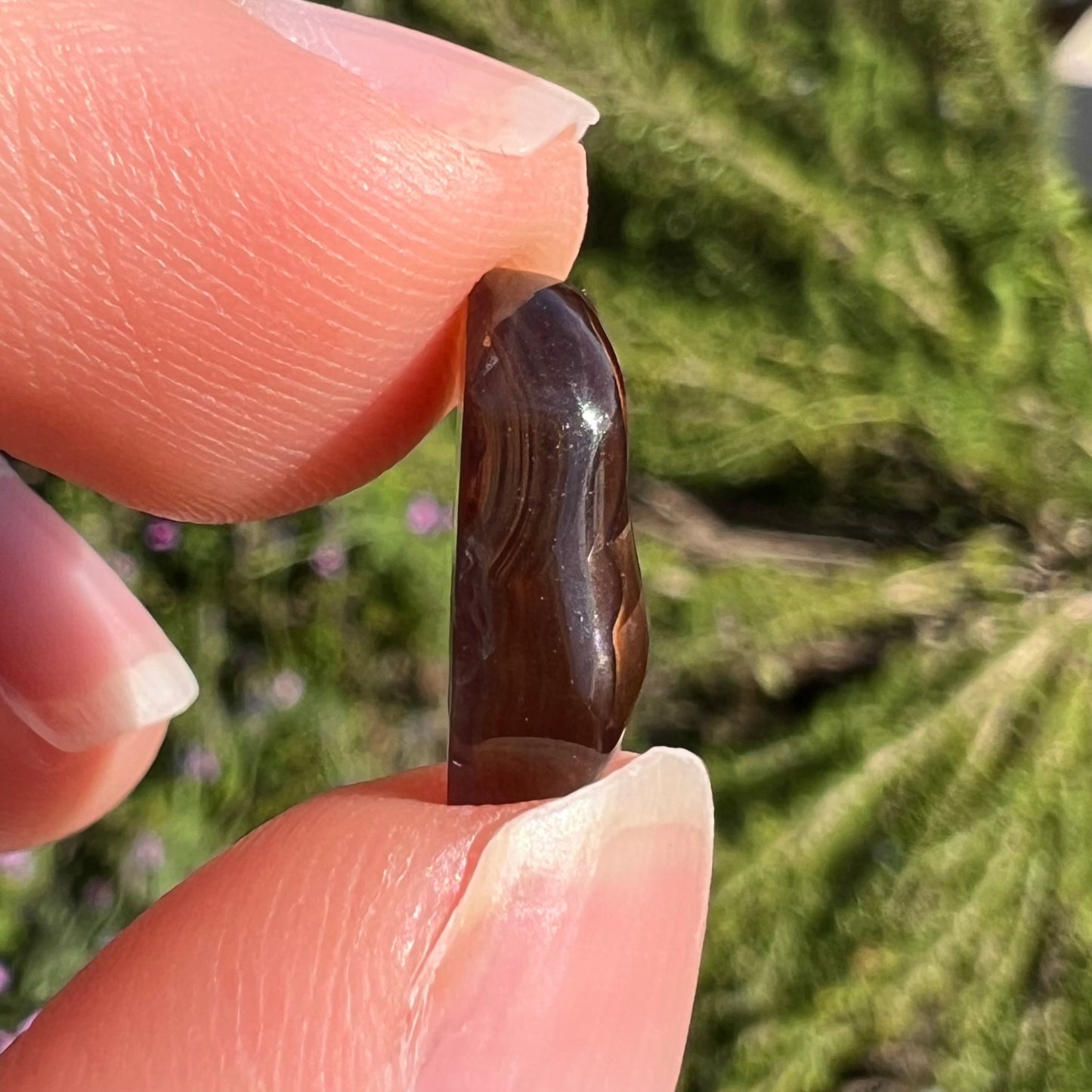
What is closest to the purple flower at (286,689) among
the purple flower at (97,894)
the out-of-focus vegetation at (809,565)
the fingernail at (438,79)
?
the out-of-focus vegetation at (809,565)

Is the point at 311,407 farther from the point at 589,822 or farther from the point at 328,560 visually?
the point at 328,560

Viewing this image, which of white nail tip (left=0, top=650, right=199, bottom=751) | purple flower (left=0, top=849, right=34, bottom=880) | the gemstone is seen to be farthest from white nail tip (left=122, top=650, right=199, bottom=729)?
the gemstone

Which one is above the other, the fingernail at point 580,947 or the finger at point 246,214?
the finger at point 246,214

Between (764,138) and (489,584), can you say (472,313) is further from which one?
(764,138)

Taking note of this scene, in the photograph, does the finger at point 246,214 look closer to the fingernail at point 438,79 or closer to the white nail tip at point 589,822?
the fingernail at point 438,79

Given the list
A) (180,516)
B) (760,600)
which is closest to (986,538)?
(760,600)

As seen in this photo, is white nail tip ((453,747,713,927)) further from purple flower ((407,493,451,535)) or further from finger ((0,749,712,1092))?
purple flower ((407,493,451,535))
